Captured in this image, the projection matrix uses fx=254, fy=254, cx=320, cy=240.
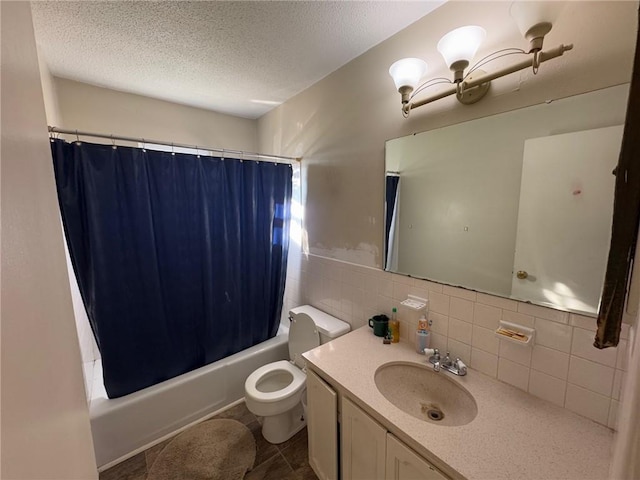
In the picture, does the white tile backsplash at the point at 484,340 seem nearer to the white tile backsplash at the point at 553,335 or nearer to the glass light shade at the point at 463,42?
the white tile backsplash at the point at 553,335

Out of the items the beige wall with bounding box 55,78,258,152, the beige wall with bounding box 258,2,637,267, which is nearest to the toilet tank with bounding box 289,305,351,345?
the beige wall with bounding box 258,2,637,267

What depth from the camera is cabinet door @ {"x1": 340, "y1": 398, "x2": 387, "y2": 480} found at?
1012mm

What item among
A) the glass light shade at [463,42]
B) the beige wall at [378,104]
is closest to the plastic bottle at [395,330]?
the beige wall at [378,104]

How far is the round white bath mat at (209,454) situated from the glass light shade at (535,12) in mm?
2490

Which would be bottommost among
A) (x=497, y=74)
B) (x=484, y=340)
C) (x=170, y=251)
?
(x=484, y=340)

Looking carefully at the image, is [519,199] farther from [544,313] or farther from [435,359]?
[435,359]

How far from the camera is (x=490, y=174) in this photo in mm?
1151

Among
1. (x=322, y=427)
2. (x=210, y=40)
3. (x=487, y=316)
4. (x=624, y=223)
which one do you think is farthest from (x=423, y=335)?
(x=210, y=40)

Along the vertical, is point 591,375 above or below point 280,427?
above

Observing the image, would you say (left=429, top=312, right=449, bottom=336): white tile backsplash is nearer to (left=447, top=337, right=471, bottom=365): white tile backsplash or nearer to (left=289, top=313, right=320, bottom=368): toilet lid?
(left=447, top=337, right=471, bottom=365): white tile backsplash

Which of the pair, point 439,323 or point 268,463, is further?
point 268,463

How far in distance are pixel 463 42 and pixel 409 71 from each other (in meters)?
0.25

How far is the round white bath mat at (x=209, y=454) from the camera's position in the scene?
1.51 metres

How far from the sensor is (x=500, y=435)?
88 cm
